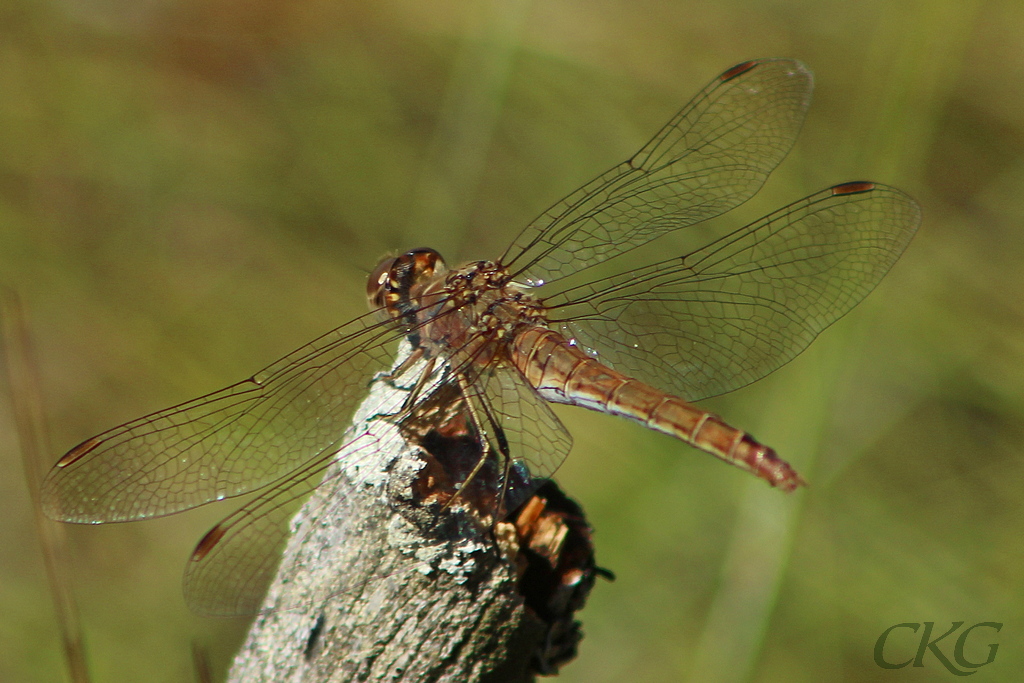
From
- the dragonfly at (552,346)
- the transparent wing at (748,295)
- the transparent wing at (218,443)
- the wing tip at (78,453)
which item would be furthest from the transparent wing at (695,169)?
the wing tip at (78,453)

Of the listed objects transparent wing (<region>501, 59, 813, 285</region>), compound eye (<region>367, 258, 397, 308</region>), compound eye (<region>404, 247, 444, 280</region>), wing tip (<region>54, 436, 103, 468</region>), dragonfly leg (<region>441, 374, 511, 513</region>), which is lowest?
wing tip (<region>54, 436, 103, 468</region>)

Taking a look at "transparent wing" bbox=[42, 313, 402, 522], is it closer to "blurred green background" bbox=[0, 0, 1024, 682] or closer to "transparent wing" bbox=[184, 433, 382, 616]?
"transparent wing" bbox=[184, 433, 382, 616]

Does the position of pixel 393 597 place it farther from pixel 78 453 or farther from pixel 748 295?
pixel 748 295

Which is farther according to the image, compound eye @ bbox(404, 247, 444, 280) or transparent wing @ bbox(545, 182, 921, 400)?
compound eye @ bbox(404, 247, 444, 280)

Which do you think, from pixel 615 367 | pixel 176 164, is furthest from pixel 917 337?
pixel 176 164

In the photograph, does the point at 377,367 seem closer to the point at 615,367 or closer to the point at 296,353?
the point at 296,353

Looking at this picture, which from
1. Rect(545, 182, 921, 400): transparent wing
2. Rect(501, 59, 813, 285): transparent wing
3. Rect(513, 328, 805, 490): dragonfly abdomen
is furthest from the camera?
Rect(501, 59, 813, 285): transparent wing

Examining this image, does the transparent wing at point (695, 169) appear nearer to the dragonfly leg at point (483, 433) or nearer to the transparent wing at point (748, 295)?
the transparent wing at point (748, 295)

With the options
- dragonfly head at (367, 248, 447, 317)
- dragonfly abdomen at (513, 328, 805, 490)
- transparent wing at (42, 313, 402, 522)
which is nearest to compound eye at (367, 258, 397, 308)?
dragonfly head at (367, 248, 447, 317)
